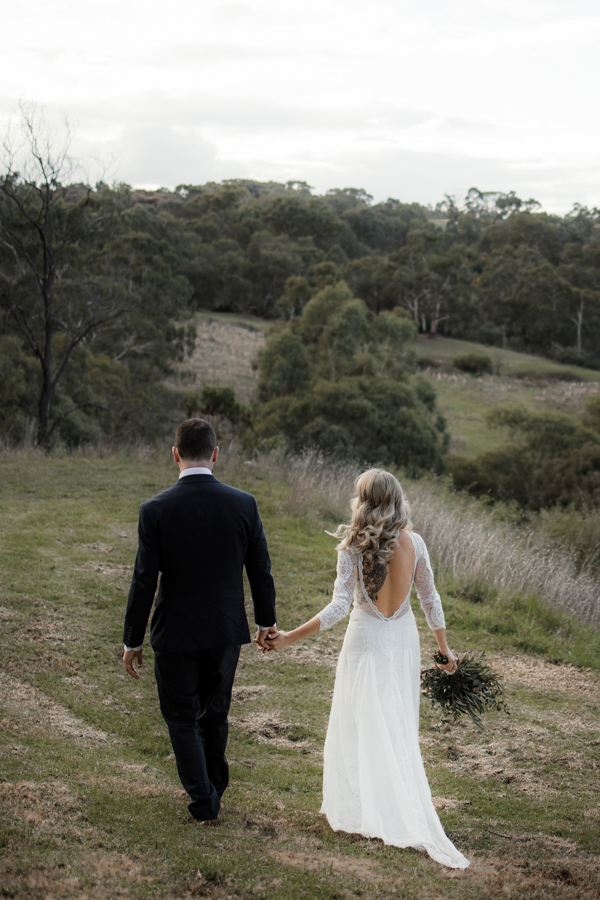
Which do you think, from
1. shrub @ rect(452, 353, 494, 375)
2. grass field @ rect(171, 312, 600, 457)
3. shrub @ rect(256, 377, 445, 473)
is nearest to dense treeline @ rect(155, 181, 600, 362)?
grass field @ rect(171, 312, 600, 457)

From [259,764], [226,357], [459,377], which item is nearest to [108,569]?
[259,764]

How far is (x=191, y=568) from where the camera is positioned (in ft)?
11.4

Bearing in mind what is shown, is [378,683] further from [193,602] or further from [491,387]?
[491,387]

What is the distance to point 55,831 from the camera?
10.7ft

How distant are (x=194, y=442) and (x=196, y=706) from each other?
1248 mm

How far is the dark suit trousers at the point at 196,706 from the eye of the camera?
3.47 metres

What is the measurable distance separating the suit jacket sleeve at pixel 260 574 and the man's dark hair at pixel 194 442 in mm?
366

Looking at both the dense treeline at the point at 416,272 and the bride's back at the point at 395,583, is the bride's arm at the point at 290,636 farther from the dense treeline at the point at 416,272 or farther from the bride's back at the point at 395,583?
the dense treeline at the point at 416,272

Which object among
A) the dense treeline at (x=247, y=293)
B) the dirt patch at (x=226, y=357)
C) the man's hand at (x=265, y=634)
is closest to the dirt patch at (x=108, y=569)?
the man's hand at (x=265, y=634)

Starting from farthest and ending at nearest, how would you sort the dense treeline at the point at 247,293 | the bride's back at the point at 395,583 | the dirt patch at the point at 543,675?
the dense treeline at the point at 247,293 < the dirt patch at the point at 543,675 < the bride's back at the point at 395,583

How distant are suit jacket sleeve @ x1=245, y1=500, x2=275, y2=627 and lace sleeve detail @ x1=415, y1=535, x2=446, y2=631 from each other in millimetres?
775

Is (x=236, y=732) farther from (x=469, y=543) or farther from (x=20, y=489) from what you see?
(x=20, y=489)

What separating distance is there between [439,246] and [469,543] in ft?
183

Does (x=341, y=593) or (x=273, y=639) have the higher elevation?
(x=341, y=593)
